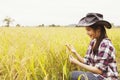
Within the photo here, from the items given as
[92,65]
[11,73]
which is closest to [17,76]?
[11,73]

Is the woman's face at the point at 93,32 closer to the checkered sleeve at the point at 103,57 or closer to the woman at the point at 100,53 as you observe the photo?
the woman at the point at 100,53

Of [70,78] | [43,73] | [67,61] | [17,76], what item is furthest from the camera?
[67,61]

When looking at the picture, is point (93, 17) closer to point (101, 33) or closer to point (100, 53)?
point (101, 33)

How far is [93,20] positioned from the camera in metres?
3.39

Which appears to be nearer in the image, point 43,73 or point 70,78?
point 43,73

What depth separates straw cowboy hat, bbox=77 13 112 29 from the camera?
10.9 ft

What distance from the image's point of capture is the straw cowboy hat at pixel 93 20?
3.33 metres

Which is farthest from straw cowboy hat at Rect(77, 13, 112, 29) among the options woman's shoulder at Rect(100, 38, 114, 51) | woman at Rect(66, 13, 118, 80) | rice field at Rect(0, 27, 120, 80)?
rice field at Rect(0, 27, 120, 80)

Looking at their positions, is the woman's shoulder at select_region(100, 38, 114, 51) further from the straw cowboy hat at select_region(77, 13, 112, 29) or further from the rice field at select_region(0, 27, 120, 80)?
the rice field at select_region(0, 27, 120, 80)

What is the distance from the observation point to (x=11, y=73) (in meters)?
2.85

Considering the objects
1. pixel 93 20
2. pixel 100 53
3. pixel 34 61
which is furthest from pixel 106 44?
pixel 34 61

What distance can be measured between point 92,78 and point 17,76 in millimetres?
887

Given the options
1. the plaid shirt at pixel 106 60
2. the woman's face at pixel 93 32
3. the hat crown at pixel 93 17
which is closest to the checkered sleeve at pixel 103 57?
the plaid shirt at pixel 106 60

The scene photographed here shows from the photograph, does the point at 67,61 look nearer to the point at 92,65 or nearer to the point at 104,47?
the point at 92,65
